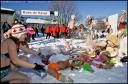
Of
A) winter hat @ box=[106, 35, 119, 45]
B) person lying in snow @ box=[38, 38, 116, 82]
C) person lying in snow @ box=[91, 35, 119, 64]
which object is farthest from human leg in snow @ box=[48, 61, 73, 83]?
winter hat @ box=[106, 35, 119, 45]

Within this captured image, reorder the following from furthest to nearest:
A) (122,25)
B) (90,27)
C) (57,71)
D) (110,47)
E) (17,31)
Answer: (90,27), (122,25), (110,47), (57,71), (17,31)

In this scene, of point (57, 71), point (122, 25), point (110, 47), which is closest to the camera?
point (57, 71)

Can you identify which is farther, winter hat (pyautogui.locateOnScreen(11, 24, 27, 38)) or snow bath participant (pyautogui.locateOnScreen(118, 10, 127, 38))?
snow bath participant (pyautogui.locateOnScreen(118, 10, 127, 38))

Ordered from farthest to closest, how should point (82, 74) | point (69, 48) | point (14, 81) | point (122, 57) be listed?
point (69, 48) → point (122, 57) → point (82, 74) → point (14, 81)

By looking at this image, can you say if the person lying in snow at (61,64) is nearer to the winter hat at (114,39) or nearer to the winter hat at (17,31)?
the winter hat at (17,31)

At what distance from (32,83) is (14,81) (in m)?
0.68

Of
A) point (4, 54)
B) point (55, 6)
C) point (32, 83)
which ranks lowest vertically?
point (32, 83)

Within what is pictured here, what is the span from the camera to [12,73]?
15.9 ft

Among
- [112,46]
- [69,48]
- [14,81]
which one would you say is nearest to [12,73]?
[14,81]

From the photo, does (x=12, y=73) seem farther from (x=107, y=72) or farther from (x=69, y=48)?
(x=69, y=48)

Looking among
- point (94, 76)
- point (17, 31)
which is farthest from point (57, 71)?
point (17, 31)

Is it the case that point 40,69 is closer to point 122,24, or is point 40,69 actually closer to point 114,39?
point 114,39

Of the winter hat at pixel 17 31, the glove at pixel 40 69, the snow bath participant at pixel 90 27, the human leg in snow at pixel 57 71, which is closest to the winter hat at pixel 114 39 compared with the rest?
the human leg in snow at pixel 57 71

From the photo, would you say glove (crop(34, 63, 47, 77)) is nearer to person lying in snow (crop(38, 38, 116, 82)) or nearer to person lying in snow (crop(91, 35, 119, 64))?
person lying in snow (crop(38, 38, 116, 82))
